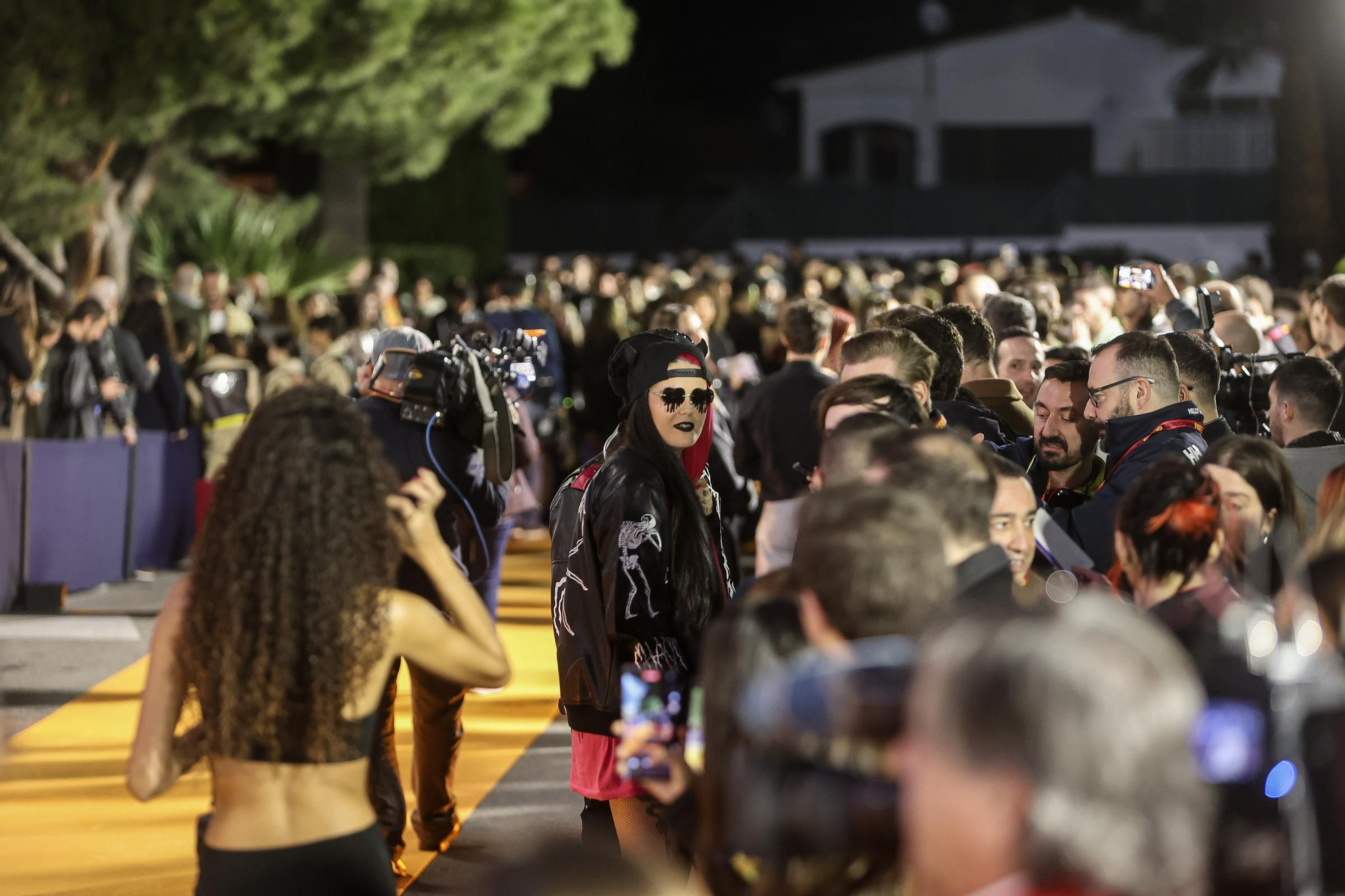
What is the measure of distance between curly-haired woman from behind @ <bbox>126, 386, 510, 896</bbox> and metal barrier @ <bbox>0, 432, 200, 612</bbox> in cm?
810

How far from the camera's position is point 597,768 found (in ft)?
16.4

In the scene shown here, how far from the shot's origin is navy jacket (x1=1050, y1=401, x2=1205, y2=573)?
17.3ft

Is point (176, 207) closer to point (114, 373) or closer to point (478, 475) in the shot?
point (114, 373)

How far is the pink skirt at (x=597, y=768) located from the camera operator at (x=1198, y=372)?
2652 millimetres

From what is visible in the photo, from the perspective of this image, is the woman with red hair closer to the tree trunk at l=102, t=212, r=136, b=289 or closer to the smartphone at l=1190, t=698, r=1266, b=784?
the smartphone at l=1190, t=698, r=1266, b=784

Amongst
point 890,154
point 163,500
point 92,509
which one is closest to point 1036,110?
point 890,154

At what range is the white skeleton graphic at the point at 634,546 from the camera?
4.73m

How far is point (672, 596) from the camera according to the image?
4770mm

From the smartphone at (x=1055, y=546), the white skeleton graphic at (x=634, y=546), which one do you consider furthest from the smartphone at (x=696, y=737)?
the white skeleton graphic at (x=634, y=546)

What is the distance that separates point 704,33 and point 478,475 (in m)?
57.2

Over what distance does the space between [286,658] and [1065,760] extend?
1.92m

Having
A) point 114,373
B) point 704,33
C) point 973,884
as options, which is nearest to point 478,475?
point 973,884

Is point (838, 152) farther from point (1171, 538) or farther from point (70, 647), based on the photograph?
point (1171, 538)

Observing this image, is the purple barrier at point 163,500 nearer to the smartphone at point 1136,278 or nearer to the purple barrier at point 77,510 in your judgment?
the purple barrier at point 77,510
